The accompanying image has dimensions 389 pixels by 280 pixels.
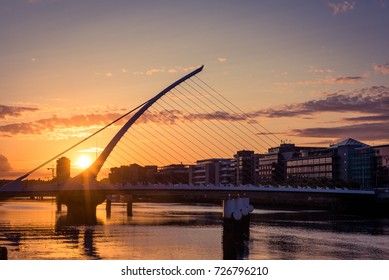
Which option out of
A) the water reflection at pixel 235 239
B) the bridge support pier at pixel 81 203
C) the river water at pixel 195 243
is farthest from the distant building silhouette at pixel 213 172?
the water reflection at pixel 235 239

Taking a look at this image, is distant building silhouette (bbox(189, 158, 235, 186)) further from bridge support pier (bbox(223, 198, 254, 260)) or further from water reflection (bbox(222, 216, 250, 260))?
water reflection (bbox(222, 216, 250, 260))

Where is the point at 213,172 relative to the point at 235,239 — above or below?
above

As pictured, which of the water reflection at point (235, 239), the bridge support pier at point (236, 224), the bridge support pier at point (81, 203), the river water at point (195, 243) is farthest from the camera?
the bridge support pier at point (81, 203)

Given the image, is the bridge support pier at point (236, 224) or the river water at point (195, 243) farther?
the bridge support pier at point (236, 224)

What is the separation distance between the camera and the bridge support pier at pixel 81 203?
49.2m

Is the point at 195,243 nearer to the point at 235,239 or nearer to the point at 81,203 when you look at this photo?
the point at 235,239

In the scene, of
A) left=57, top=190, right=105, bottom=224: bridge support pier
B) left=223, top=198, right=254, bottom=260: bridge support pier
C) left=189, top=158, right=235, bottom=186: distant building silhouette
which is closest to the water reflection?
left=223, top=198, right=254, bottom=260: bridge support pier

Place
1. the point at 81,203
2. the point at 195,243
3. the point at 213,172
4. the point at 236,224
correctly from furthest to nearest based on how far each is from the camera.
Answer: the point at 213,172
the point at 81,203
the point at 236,224
the point at 195,243

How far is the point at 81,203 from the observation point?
A: 49.9 meters

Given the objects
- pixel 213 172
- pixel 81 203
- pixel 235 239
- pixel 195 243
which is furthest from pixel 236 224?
pixel 213 172

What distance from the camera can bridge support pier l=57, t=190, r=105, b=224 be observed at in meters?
49.2

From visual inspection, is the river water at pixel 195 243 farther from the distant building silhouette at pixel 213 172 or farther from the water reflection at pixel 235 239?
the distant building silhouette at pixel 213 172
